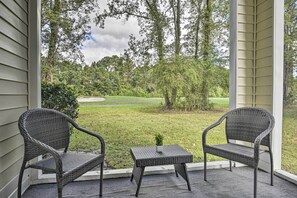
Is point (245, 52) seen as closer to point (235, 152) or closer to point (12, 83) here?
point (235, 152)

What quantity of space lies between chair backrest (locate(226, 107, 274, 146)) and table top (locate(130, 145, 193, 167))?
82cm

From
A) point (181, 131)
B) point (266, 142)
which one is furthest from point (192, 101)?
point (266, 142)

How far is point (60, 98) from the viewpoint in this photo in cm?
270

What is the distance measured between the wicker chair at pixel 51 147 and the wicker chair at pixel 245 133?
4.28ft

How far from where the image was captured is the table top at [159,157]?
2.03 m

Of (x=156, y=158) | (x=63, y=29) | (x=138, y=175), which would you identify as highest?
(x=63, y=29)

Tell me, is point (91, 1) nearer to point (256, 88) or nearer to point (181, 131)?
point (181, 131)

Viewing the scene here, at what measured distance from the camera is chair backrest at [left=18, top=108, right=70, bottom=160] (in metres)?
1.77

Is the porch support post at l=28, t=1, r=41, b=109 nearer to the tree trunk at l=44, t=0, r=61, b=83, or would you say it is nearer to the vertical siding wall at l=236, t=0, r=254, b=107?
the tree trunk at l=44, t=0, r=61, b=83

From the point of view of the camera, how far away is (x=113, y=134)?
2.95m

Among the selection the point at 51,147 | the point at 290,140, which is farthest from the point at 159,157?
the point at 290,140

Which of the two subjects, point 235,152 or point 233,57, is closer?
point 235,152

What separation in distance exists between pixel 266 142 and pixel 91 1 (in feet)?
9.20

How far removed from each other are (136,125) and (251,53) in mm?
1938
